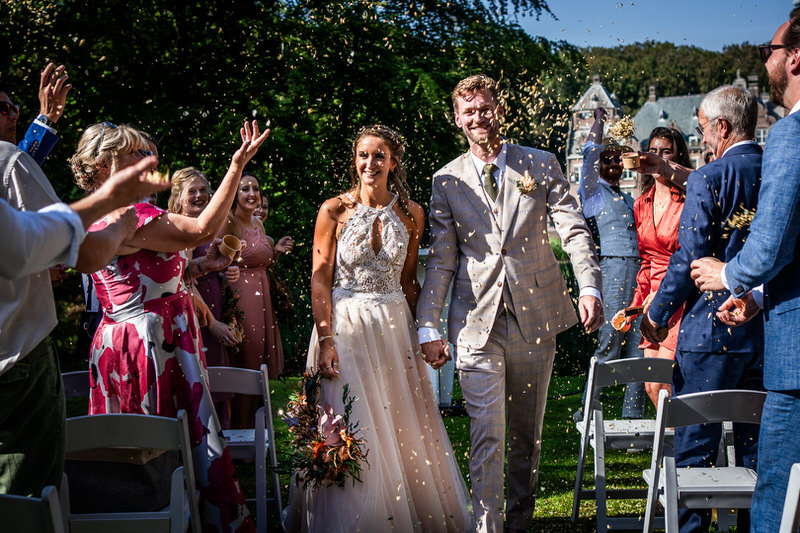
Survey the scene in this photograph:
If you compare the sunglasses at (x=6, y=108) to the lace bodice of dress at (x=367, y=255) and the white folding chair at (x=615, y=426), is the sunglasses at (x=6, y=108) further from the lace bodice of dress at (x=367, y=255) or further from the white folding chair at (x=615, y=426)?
the white folding chair at (x=615, y=426)

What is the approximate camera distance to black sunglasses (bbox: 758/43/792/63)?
90.9 inches

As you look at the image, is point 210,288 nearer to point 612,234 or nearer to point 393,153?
point 393,153

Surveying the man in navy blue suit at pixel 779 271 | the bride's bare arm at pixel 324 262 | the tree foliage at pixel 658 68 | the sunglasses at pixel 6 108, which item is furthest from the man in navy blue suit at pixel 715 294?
the tree foliage at pixel 658 68

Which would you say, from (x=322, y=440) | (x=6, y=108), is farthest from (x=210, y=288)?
(x=6, y=108)

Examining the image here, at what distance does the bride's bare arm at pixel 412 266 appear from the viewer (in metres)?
4.00

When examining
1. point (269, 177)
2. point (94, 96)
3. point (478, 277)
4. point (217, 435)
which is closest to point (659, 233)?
point (478, 277)

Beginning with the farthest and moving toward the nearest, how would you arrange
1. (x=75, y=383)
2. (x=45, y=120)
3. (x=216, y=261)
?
(x=216, y=261), (x=75, y=383), (x=45, y=120)

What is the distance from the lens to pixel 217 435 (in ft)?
10.5

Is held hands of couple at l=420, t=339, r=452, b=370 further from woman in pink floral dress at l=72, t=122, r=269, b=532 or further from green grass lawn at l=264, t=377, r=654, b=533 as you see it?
woman in pink floral dress at l=72, t=122, r=269, b=532

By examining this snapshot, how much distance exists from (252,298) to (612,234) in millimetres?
3100

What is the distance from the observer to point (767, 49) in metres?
2.39

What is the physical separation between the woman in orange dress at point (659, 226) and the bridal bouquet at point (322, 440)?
195 cm

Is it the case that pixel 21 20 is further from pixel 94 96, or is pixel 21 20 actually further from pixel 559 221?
pixel 559 221

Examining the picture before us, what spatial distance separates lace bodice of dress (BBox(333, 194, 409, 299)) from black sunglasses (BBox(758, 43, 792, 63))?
1.97m
